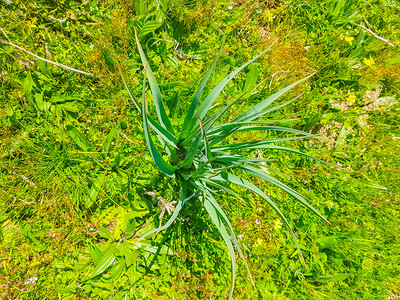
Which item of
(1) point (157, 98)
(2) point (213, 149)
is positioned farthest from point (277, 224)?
(1) point (157, 98)

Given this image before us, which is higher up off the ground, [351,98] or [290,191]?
[290,191]

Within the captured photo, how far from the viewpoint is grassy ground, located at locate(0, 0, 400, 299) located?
186cm

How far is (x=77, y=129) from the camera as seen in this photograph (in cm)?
195

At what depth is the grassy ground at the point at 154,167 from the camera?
1856 mm

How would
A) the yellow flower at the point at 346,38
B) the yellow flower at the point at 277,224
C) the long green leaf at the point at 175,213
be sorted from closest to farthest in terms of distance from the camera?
1. the long green leaf at the point at 175,213
2. the yellow flower at the point at 277,224
3. the yellow flower at the point at 346,38

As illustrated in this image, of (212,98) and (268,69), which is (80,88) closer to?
(212,98)

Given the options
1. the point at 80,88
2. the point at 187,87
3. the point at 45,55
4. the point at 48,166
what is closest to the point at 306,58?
the point at 187,87

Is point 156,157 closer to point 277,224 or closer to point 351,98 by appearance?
point 277,224

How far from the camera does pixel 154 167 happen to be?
196 centimetres

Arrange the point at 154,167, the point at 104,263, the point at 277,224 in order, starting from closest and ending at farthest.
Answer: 1. the point at 104,263
2. the point at 154,167
3. the point at 277,224

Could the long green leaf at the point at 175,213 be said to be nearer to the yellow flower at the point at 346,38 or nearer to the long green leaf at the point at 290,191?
the long green leaf at the point at 290,191

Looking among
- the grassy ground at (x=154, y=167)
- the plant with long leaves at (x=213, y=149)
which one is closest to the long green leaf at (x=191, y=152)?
the plant with long leaves at (x=213, y=149)

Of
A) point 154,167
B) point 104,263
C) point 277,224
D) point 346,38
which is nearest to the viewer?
point 104,263

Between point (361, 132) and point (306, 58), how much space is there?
1.01 m
